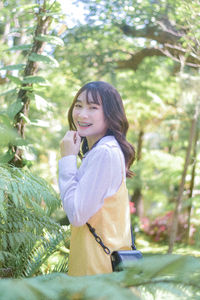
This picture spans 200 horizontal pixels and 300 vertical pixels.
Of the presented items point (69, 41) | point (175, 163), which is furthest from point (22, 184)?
point (175, 163)

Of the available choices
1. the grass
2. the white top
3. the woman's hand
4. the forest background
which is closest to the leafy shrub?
the forest background

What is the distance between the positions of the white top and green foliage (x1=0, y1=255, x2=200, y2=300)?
325mm

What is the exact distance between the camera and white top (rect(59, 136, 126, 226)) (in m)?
1.34

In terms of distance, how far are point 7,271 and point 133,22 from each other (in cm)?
525

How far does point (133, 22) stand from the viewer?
21.1 ft

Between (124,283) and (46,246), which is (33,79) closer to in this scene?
(46,246)

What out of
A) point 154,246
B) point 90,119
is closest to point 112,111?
point 90,119

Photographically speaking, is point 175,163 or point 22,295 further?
point 175,163

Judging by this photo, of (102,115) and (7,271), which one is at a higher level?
(102,115)

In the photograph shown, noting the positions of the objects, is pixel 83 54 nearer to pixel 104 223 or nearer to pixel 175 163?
pixel 175 163

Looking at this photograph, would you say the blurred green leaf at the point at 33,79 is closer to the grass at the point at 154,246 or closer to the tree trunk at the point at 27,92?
the tree trunk at the point at 27,92

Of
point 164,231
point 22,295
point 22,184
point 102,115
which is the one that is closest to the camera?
point 22,295

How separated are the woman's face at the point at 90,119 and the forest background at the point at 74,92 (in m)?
0.30

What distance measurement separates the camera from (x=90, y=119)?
1632mm
